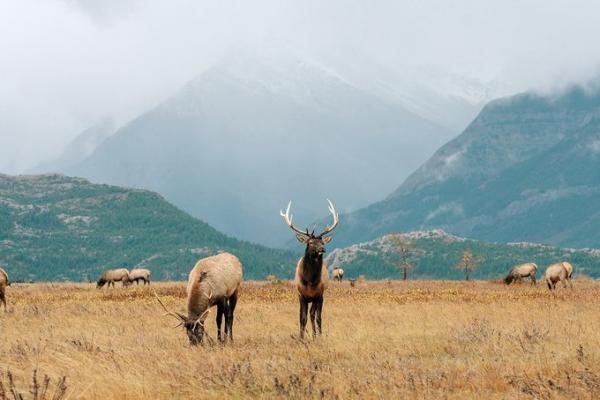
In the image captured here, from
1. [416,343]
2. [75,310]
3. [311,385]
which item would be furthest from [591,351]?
[75,310]

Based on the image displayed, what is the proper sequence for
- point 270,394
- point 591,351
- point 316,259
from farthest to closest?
point 316,259
point 591,351
point 270,394

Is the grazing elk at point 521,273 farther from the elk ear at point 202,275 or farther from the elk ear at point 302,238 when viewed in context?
the elk ear at point 202,275

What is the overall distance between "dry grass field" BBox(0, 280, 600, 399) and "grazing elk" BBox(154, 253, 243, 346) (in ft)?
1.59

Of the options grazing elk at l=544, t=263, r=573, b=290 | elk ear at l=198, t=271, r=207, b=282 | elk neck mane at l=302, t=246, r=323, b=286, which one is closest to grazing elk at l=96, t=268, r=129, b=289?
grazing elk at l=544, t=263, r=573, b=290

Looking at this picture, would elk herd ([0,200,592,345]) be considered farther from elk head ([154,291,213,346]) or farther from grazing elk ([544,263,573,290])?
grazing elk ([544,263,573,290])

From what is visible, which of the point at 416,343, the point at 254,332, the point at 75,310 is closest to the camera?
the point at 416,343

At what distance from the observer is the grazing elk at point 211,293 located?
16781mm

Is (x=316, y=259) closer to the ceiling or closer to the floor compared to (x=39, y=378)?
closer to the ceiling

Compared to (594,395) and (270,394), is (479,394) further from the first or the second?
(270,394)

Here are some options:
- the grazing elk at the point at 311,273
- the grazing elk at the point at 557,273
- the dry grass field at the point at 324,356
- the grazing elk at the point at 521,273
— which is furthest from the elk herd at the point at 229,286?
the grazing elk at the point at 521,273

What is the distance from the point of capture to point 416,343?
54.0ft

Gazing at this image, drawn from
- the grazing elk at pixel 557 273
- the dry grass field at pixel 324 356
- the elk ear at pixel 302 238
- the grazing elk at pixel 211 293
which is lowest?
the dry grass field at pixel 324 356

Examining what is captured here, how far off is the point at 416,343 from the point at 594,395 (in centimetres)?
664

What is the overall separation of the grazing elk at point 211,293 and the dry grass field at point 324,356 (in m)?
0.48
